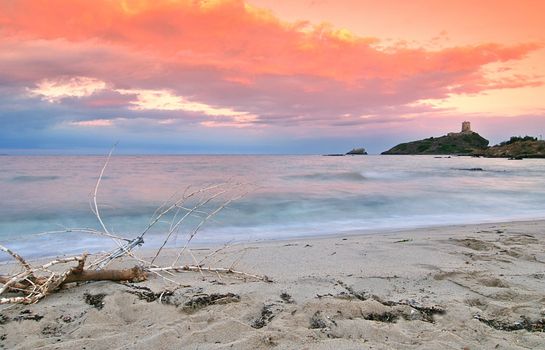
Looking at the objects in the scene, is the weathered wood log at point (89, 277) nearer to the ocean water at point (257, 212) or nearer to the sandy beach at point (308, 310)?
the sandy beach at point (308, 310)

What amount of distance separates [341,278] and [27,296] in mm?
2373

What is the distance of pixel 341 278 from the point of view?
10.7 ft

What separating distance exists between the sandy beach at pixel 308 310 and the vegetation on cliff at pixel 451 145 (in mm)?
86357

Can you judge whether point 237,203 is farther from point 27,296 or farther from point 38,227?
point 27,296

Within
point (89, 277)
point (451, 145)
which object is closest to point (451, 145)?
point (451, 145)

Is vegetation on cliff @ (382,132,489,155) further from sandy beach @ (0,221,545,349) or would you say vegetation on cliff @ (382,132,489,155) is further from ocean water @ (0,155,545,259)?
sandy beach @ (0,221,545,349)

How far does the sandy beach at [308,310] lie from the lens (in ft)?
7.22

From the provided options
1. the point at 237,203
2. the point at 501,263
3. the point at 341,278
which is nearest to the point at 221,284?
the point at 341,278

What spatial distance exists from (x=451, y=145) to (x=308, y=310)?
9521 centimetres

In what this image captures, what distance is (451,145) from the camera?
3477 inches

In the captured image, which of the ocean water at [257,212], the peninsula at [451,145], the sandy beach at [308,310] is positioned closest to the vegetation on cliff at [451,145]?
the peninsula at [451,145]

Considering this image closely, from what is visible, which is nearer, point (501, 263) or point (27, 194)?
point (501, 263)

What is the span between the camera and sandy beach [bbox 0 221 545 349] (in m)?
2.20

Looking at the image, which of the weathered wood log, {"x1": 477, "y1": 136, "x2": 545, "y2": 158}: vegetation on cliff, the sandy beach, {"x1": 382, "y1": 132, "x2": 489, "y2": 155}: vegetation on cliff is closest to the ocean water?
the weathered wood log
